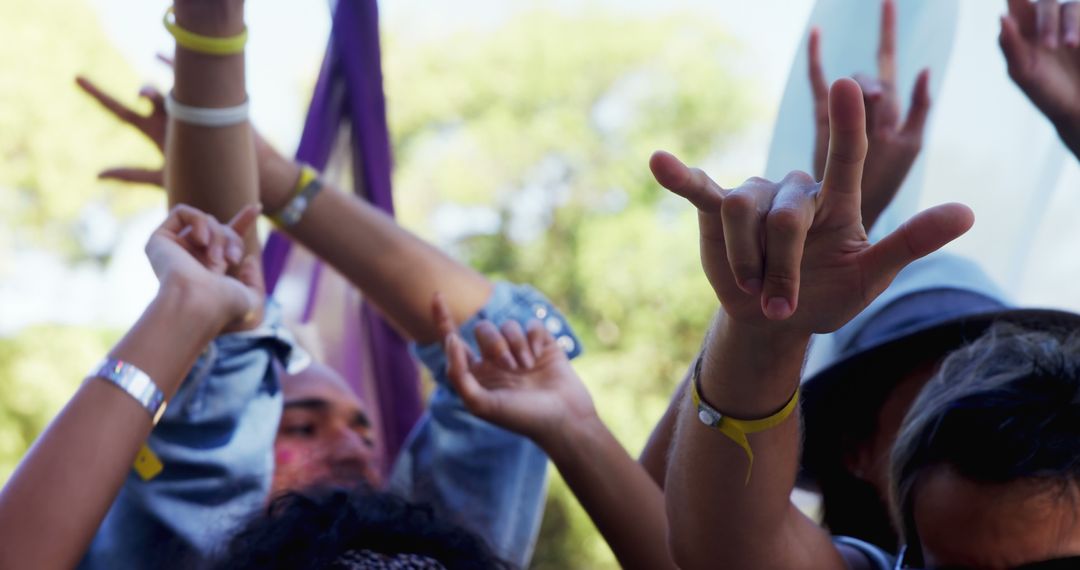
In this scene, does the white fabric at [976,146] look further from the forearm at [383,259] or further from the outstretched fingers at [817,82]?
the forearm at [383,259]

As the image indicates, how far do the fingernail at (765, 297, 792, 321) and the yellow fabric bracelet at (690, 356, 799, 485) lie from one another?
16cm

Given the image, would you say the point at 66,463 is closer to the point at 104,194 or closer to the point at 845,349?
the point at 845,349

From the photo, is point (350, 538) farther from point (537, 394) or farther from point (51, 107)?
point (51, 107)

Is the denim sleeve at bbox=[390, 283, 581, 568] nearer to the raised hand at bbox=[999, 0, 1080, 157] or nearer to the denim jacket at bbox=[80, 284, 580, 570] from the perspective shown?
the denim jacket at bbox=[80, 284, 580, 570]

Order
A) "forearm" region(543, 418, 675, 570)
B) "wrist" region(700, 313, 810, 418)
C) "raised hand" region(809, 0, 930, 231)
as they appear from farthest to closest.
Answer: "raised hand" region(809, 0, 930, 231) < "forearm" region(543, 418, 675, 570) < "wrist" region(700, 313, 810, 418)

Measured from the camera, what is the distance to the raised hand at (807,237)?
2.41 feet

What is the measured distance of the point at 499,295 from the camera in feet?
5.20

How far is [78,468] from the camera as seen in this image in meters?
1.05

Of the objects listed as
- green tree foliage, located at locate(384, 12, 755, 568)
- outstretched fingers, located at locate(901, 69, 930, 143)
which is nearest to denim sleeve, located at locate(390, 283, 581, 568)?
outstretched fingers, located at locate(901, 69, 930, 143)

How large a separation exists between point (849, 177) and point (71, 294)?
26.2 ft

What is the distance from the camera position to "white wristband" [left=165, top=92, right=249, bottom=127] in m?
1.34

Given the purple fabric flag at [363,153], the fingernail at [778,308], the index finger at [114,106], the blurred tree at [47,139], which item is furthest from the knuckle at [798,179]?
the blurred tree at [47,139]

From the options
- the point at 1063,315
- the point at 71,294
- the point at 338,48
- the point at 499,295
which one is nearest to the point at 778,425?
the point at 1063,315

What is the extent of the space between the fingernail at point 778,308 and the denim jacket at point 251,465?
2.17 ft
